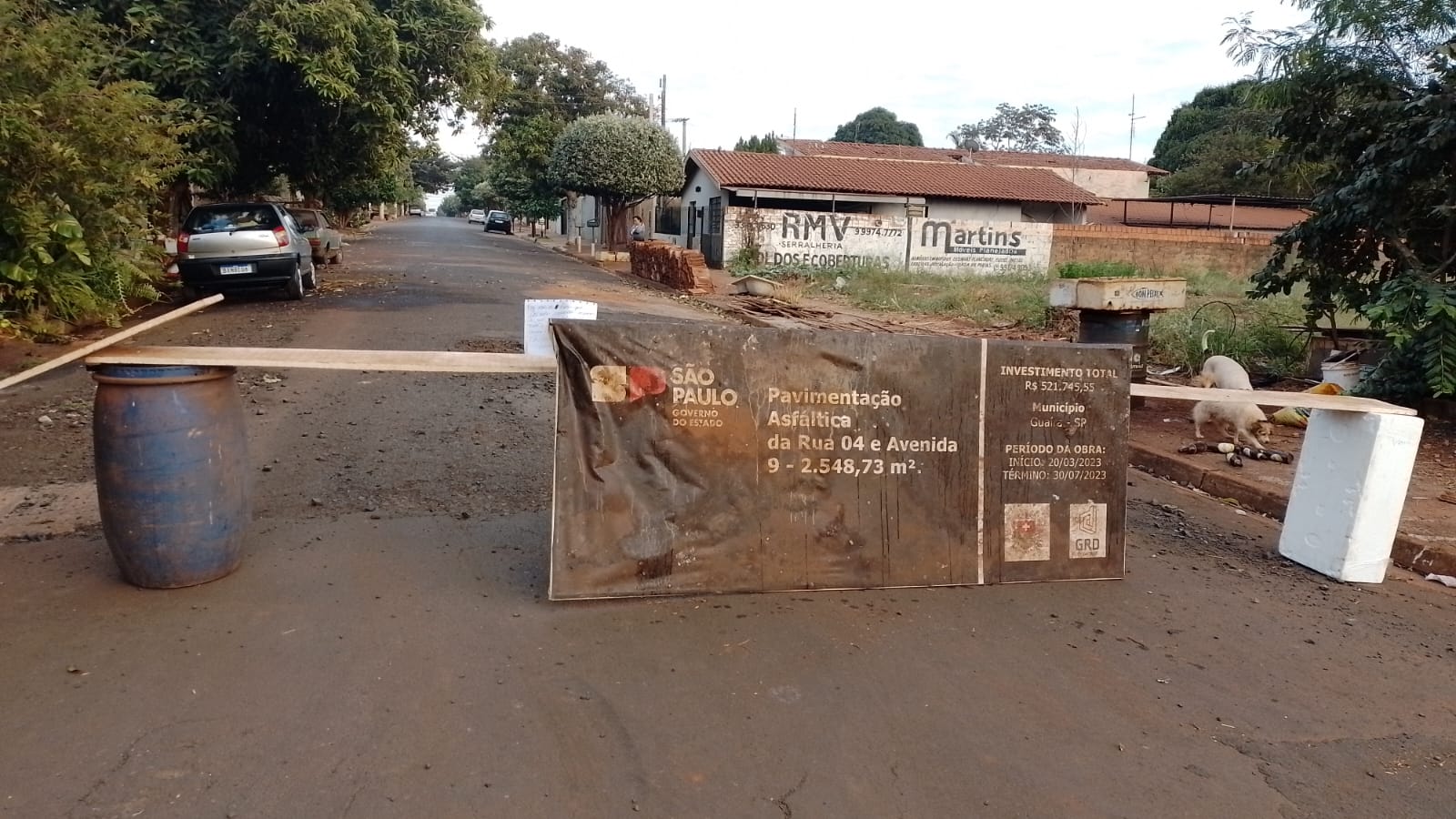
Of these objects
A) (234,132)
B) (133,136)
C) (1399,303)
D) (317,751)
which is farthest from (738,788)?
(234,132)

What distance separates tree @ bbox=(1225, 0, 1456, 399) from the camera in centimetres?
826

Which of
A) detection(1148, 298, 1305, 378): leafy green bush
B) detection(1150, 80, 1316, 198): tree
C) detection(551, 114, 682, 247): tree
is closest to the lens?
detection(1150, 80, 1316, 198): tree

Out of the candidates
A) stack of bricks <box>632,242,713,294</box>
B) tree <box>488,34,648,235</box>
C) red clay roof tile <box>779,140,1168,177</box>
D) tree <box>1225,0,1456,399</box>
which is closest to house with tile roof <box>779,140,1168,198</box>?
red clay roof tile <box>779,140,1168,177</box>

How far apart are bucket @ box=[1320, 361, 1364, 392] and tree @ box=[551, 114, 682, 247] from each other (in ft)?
82.3

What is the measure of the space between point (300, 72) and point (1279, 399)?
13791mm

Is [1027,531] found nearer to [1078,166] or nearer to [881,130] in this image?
[1078,166]

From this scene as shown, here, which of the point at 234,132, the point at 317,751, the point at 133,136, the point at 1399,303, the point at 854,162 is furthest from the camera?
the point at 854,162

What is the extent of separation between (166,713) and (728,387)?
261 centimetres

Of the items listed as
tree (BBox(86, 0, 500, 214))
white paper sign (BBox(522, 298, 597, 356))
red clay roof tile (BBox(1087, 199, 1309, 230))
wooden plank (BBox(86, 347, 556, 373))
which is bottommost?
red clay roof tile (BBox(1087, 199, 1309, 230))

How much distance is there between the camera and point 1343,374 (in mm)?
9969

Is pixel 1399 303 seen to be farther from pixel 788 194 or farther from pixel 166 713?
pixel 788 194

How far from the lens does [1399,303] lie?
8141mm

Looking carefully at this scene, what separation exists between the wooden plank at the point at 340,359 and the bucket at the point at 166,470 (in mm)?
81

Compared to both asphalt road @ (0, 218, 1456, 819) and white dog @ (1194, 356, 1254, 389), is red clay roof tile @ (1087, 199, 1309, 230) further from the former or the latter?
asphalt road @ (0, 218, 1456, 819)
